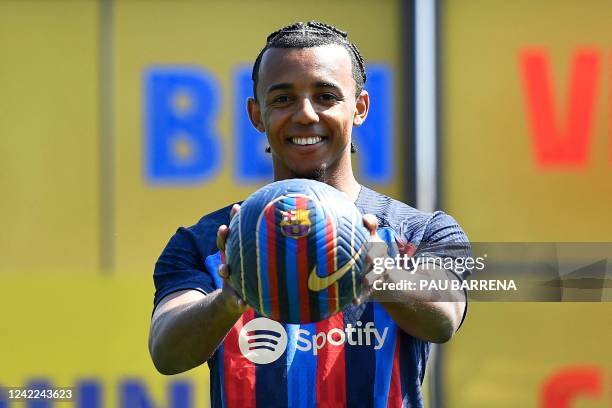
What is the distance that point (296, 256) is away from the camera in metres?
2.09

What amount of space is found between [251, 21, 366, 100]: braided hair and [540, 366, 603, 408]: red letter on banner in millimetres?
2600

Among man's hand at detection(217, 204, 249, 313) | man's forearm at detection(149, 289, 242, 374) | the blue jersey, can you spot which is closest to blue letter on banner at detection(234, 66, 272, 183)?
the blue jersey

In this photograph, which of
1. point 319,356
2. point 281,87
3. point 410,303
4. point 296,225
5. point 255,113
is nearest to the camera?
point 296,225

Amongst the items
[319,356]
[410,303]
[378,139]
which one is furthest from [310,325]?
[378,139]

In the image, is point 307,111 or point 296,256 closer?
point 296,256

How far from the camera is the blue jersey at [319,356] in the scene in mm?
2422

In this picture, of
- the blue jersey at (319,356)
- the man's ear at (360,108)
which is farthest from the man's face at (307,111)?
the blue jersey at (319,356)

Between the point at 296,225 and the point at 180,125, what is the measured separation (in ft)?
9.53

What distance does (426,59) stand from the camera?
486cm

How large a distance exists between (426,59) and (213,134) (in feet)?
3.45

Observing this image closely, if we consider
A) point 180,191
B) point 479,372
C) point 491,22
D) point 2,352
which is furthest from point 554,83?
point 2,352

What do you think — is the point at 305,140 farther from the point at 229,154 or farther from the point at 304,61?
the point at 229,154

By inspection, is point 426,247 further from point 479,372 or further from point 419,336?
point 479,372

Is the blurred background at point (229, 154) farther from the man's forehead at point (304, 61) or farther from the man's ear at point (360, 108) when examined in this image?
the man's forehead at point (304, 61)
